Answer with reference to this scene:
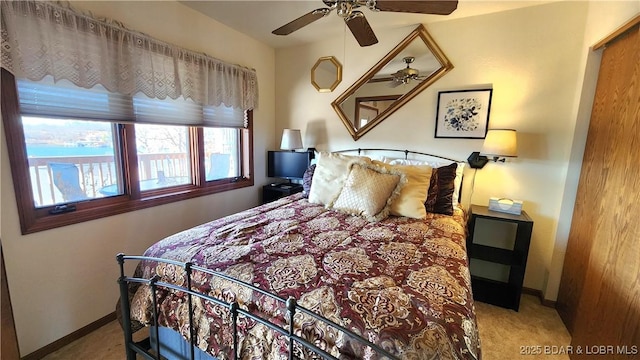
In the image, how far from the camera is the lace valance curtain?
1.46 meters

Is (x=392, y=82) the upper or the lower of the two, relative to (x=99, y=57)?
upper

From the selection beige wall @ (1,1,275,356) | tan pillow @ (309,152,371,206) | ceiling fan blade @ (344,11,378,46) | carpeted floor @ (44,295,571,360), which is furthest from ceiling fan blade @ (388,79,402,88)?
carpeted floor @ (44,295,571,360)

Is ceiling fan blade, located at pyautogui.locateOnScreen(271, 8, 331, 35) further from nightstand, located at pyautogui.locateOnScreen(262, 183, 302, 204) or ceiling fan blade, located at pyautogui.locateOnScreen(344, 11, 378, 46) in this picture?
nightstand, located at pyautogui.locateOnScreen(262, 183, 302, 204)

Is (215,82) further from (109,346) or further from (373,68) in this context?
(109,346)

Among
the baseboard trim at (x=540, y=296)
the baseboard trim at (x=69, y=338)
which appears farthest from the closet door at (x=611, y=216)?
the baseboard trim at (x=69, y=338)

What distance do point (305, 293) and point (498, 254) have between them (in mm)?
1973

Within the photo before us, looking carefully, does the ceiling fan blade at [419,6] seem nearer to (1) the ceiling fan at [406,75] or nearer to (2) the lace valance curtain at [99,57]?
(1) the ceiling fan at [406,75]

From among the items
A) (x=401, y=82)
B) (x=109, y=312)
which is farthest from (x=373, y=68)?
(x=109, y=312)

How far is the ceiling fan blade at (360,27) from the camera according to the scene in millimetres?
1735

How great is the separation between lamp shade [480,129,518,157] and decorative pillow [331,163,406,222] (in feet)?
2.60

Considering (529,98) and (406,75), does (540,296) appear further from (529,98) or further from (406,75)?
(406,75)

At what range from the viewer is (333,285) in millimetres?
1083

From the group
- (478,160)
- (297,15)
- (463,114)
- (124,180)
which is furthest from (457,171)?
(124,180)

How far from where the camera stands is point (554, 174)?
226 centimetres
